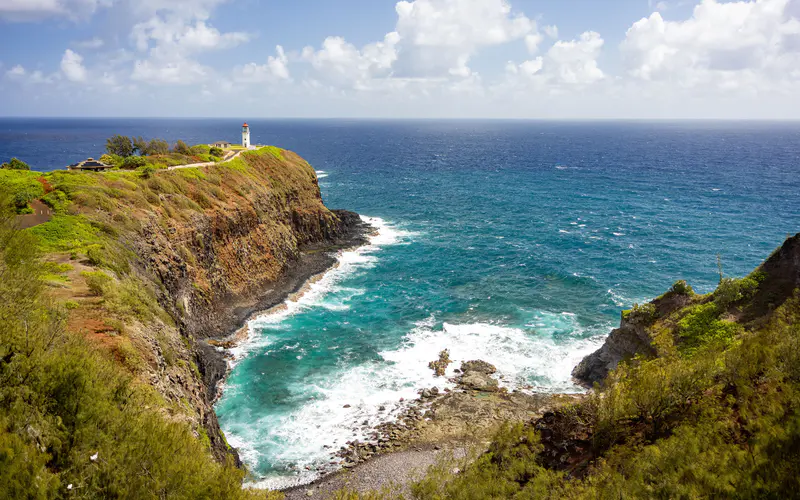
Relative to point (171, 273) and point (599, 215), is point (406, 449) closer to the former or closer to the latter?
point (171, 273)

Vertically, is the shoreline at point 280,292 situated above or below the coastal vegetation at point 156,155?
below

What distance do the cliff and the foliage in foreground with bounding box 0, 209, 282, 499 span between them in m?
5.34

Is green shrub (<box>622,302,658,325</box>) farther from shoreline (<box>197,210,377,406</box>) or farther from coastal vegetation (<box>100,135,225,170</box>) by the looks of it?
coastal vegetation (<box>100,135,225,170</box>)

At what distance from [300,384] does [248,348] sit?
372 inches

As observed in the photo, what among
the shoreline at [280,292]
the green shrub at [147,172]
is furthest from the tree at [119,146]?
the shoreline at [280,292]

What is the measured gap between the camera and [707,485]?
572 inches

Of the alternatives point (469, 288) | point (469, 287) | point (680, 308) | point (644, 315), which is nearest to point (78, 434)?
point (644, 315)

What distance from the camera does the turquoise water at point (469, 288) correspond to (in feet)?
135

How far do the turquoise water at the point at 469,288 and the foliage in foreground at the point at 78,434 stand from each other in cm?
1643

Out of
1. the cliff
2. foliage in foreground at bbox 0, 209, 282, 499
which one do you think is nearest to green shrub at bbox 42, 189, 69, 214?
the cliff

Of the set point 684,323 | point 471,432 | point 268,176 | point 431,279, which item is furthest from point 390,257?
point 684,323

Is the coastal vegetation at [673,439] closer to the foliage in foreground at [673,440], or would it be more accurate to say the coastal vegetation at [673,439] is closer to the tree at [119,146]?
the foliage in foreground at [673,440]

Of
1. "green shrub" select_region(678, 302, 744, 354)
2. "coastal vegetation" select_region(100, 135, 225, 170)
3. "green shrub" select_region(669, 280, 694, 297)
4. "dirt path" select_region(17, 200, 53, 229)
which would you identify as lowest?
"green shrub" select_region(678, 302, 744, 354)

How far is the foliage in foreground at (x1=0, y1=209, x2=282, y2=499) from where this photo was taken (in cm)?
1545
